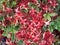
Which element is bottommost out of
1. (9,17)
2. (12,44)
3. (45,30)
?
(12,44)

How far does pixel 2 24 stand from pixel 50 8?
0.58 m

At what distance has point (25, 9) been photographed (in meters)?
2.00

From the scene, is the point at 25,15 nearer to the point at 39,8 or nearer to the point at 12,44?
the point at 39,8

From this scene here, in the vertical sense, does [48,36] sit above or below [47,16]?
below

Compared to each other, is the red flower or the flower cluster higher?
the flower cluster

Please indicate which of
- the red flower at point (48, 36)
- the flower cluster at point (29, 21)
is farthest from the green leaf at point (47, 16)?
the red flower at point (48, 36)

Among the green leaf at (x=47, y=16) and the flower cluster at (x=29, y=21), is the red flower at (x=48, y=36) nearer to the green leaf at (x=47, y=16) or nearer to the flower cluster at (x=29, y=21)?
the flower cluster at (x=29, y=21)

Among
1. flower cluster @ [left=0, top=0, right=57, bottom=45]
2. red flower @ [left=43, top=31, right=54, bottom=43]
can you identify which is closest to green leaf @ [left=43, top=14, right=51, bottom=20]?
flower cluster @ [left=0, top=0, right=57, bottom=45]

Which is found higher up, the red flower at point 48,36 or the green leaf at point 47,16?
the green leaf at point 47,16

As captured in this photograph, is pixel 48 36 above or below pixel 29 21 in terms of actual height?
below

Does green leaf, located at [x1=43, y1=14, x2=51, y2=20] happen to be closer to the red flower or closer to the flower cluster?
the flower cluster

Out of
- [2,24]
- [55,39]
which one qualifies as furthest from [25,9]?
[55,39]

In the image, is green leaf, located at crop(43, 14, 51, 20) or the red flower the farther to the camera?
the red flower

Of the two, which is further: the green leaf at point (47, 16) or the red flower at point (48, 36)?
the red flower at point (48, 36)
